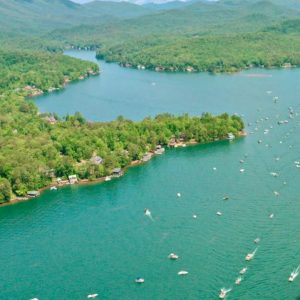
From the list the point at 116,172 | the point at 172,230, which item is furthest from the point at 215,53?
the point at 172,230

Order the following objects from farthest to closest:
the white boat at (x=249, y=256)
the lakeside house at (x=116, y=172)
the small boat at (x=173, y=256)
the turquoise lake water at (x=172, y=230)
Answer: the lakeside house at (x=116, y=172) < the small boat at (x=173, y=256) < the white boat at (x=249, y=256) < the turquoise lake water at (x=172, y=230)

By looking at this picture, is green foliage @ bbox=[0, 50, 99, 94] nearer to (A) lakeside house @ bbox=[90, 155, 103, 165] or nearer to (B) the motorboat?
(A) lakeside house @ bbox=[90, 155, 103, 165]

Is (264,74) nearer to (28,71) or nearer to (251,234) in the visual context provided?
(28,71)

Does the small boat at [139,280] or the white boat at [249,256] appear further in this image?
the white boat at [249,256]

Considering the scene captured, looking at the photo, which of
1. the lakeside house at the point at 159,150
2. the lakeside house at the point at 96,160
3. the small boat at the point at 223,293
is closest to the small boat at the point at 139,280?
the small boat at the point at 223,293

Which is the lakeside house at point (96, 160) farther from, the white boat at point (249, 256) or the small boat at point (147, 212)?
the white boat at point (249, 256)

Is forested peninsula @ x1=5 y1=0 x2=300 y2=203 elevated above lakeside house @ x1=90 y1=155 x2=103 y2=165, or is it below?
above

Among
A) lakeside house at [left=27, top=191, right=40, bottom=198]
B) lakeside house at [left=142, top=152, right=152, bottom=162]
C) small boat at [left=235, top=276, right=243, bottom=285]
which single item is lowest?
small boat at [left=235, top=276, right=243, bottom=285]

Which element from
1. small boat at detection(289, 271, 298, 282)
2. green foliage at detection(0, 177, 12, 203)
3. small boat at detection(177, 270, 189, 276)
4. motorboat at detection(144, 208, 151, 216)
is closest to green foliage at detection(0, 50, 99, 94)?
green foliage at detection(0, 177, 12, 203)

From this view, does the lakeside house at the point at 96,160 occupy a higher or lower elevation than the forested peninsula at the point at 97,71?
lower
